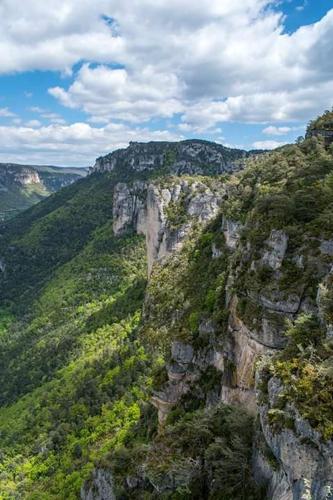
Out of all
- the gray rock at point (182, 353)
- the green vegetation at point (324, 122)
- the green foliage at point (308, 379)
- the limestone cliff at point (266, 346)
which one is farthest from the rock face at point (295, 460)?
the green vegetation at point (324, 122)

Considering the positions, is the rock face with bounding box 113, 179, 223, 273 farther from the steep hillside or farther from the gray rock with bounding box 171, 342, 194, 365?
the gray rock with bounding box 171, 342, 194, 365

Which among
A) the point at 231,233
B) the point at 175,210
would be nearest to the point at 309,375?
the point at 231,233

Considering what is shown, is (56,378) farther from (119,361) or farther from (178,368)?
(178,368)

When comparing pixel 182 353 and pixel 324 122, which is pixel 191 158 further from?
pixel 182 353

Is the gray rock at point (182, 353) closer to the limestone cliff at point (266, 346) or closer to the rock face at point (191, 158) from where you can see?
the limestone cliff at point (266, 346)

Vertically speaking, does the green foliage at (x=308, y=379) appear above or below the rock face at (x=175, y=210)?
above

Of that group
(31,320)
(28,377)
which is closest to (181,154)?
(31,320)
